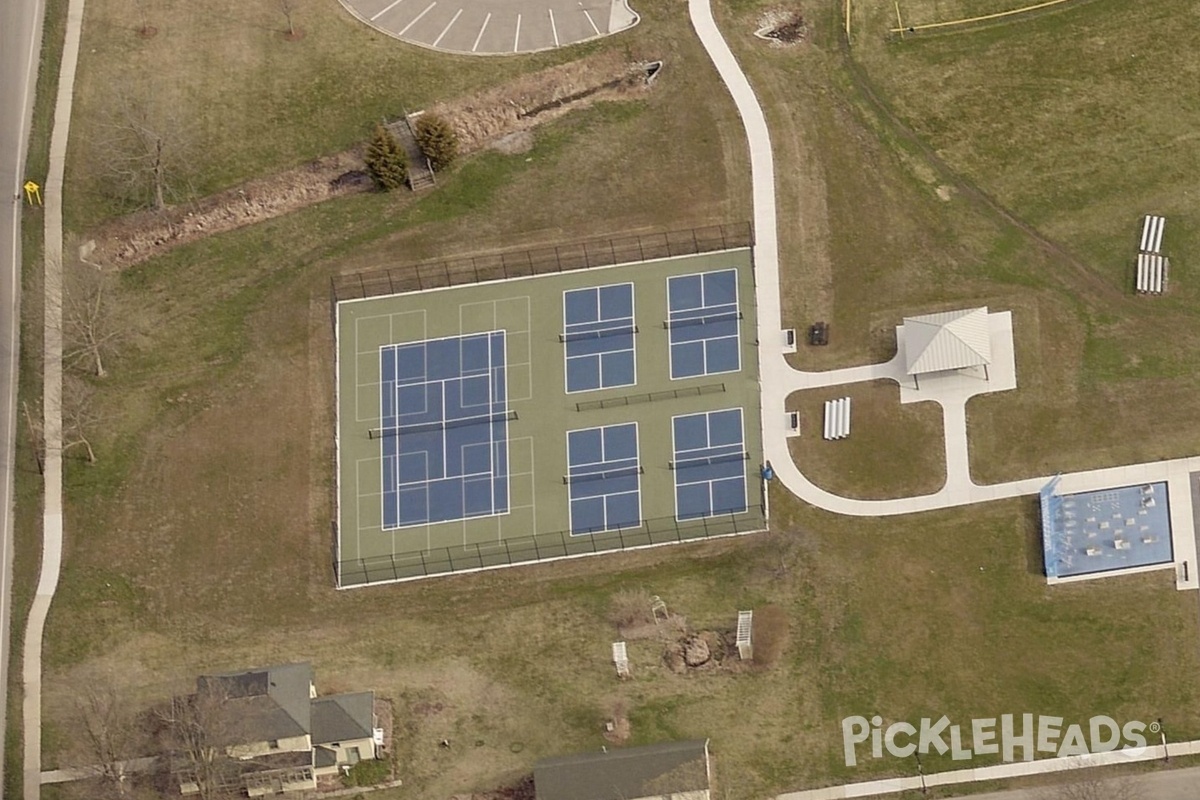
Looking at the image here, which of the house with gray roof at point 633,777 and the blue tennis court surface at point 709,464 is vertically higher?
the blue tennis court surface at point 709,464


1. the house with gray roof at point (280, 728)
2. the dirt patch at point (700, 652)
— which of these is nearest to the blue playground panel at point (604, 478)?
the dirt patch at point (700, 652)

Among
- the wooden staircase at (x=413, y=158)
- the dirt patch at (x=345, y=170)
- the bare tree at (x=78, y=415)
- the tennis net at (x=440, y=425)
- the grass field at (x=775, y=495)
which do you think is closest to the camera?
the grass field at (x=775, y=495)

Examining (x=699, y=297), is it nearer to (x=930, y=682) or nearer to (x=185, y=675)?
(x=930, y=682)

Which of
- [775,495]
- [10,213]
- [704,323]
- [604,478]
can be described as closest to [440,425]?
[604,478]

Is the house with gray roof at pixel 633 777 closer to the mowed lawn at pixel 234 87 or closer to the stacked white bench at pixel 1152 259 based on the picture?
the stacked white bench at pixel 1152 259

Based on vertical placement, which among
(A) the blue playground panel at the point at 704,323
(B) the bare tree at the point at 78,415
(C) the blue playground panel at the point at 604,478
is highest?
(A) the blue playground panel at the point at 704,323

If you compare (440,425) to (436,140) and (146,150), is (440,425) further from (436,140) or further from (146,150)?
(146,150)

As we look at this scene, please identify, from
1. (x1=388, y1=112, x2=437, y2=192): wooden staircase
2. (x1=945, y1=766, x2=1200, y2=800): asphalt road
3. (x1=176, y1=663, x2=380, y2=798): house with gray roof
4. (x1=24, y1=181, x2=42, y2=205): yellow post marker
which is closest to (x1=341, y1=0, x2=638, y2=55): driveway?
(x1=388, y1=112, x2=437, y2=192): wooden staircase

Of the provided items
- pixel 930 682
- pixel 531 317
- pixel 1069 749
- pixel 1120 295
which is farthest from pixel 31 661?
pixel 1120 295
